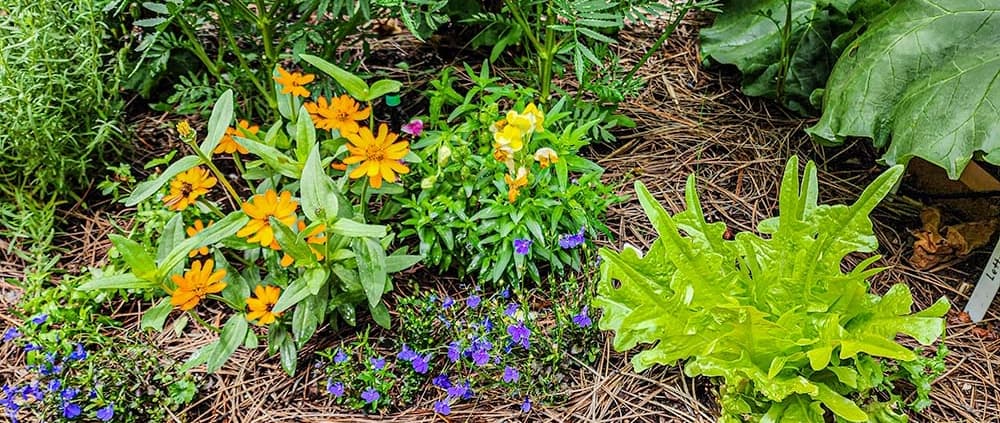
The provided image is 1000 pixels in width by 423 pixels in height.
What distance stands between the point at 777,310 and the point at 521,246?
540mm

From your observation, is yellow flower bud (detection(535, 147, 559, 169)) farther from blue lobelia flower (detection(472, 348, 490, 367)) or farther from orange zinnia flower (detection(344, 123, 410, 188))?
blue lobelia flower (detection(472, 348, 490, 367))

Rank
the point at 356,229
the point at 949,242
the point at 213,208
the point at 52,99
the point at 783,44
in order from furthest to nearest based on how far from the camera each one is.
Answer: the point at 783,44
the point at 52,99
the point at 949,242
the point at 213,208
the point at 356,229

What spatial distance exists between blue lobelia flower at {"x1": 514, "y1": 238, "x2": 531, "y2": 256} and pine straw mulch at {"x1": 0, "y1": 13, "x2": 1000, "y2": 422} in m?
0.27

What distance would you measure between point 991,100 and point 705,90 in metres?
0.85

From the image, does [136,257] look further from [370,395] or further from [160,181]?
[370,395]

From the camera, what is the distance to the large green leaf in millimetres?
1647

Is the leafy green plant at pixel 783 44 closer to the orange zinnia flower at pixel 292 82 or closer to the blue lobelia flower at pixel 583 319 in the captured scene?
the blue lobelia flower at pixel 583 319

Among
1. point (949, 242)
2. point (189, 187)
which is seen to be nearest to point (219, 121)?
point (189, 187)

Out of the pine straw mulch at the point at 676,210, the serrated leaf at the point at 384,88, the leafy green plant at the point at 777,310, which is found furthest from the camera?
the serrated leaf at the point at 384,88

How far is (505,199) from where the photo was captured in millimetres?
1834

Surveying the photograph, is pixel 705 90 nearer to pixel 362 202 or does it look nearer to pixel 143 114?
pixel 362 202

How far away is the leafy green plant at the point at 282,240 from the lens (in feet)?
5.23

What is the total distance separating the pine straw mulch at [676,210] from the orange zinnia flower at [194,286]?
27 cm

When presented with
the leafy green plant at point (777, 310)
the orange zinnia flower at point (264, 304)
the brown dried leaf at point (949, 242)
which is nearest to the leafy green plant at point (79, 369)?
the orange zinnia flower at point (264, 304)
